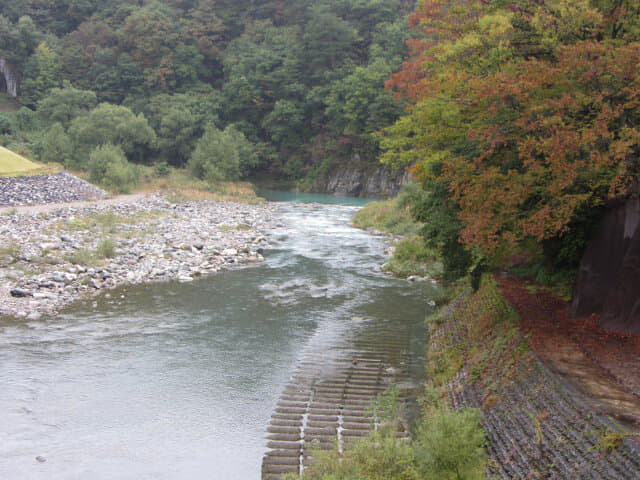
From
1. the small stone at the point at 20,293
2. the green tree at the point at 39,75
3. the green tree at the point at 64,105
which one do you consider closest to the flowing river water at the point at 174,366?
the small stone at the point at 20,293

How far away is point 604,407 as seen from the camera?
7793 mm

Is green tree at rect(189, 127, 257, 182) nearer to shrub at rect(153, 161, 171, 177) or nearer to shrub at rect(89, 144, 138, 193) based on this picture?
shrub at rect(153, 161, 171, 177)

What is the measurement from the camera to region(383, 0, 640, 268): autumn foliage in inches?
369

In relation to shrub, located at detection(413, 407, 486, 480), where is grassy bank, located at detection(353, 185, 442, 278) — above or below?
above

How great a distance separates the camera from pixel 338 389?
12.6 meters

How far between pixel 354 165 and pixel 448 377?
70778 mm

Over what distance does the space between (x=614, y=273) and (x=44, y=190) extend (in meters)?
39.2

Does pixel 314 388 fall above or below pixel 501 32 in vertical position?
below

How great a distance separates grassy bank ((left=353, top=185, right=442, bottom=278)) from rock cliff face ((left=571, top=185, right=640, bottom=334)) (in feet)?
20.9

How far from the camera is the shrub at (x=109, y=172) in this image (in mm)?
50812

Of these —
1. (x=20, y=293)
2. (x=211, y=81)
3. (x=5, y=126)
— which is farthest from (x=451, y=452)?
(x=211, y=81)

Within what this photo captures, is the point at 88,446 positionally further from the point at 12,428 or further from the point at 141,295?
the point at 141,295

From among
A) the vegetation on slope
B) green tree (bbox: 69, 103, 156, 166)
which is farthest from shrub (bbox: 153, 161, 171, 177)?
the vegetation on slope

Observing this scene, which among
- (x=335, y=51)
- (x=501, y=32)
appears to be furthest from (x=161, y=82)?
(x=501, y=32)
